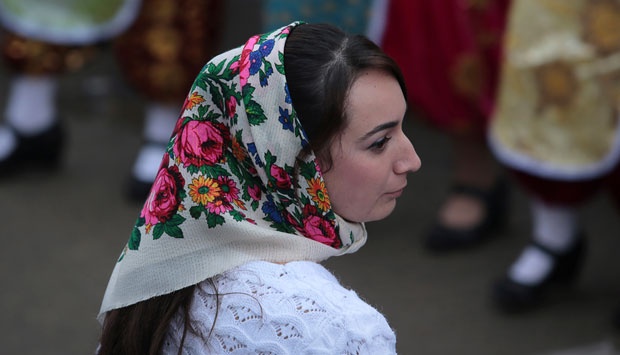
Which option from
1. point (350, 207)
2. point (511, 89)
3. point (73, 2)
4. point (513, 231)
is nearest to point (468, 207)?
point (513, 231)

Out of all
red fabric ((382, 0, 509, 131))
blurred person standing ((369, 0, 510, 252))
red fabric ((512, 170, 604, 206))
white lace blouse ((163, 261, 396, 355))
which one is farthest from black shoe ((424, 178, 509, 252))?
white lace blouse ((163, 261, 396, 355))

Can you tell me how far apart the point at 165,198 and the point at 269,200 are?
0.16m

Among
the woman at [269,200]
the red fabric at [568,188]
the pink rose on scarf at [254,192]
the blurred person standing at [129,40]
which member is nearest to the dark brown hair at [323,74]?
→ the woman at [269,200]

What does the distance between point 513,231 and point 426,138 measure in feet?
4.02

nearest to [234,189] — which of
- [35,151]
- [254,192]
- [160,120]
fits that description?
[254,192]

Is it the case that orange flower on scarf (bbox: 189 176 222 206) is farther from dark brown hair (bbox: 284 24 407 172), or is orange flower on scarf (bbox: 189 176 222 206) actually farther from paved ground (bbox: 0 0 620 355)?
paved ground (bbox: 0 0 620 355)

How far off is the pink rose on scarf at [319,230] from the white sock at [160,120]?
2.78 meters

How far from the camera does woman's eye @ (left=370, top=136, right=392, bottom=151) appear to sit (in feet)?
5.11

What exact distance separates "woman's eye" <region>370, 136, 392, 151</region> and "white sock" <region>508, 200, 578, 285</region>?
1966 millimetres

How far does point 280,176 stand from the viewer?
1489 millimetres

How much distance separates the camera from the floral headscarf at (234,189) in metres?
1.48

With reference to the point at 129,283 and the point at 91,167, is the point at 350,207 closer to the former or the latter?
the point at 129,283

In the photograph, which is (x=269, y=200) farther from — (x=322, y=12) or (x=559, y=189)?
(x=322, y=12)

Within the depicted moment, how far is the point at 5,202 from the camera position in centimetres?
434
